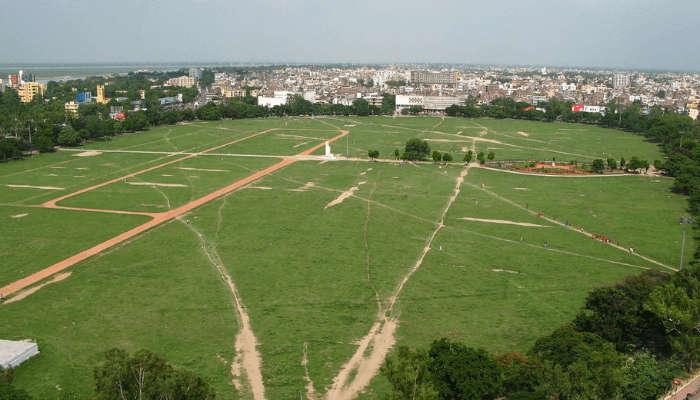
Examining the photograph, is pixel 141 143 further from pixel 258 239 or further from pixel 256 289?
pixel 256 289

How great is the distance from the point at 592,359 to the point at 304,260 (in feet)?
56.8

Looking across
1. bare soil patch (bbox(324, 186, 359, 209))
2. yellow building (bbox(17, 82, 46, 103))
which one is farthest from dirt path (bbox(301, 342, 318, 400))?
yellow building (bbox(17, 82, 46, 103))

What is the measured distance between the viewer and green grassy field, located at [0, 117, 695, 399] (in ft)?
75.5

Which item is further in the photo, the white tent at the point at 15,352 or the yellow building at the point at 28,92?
the yellow building at the point at 28,92

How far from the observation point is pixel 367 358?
21891 mm

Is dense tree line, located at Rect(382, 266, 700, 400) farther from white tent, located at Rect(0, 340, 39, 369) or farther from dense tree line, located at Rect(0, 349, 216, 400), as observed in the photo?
white tent, located at Rect(0, 340, 39, 369)

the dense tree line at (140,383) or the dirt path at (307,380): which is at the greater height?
the dense tree line at (140,383)

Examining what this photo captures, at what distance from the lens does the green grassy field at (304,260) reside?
23000 millimetres

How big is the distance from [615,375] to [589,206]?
98.1ft

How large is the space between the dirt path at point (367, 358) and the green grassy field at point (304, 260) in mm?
354

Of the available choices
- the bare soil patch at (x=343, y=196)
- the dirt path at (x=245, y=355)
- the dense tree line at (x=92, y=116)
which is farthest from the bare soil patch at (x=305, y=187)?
the dense tree line at (x=92, y=116)

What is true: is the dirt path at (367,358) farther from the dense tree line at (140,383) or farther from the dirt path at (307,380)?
the dense tree line at (140,383)

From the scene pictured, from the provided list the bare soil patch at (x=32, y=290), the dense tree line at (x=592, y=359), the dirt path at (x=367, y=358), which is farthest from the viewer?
the bare soil patch at (x=32, y=290)

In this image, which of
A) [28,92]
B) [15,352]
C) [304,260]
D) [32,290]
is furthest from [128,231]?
[28,92]
